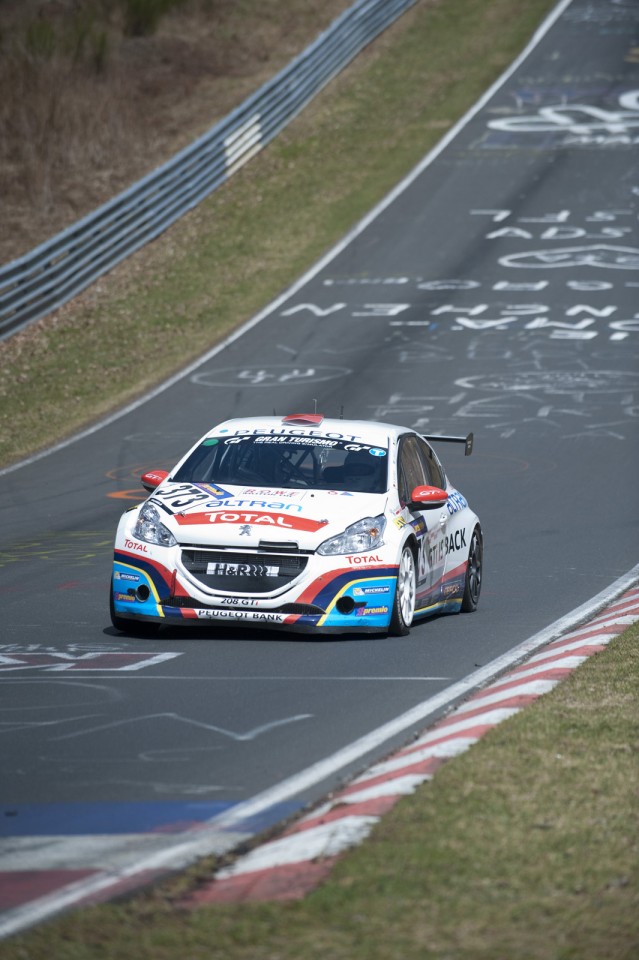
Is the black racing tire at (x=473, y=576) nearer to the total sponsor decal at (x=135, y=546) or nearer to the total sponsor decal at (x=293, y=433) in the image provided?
the total sponsor decal at (x=293, y=433)

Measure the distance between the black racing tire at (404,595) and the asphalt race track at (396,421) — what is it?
16 cm

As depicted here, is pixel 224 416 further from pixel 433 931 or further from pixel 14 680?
pixel 433 931

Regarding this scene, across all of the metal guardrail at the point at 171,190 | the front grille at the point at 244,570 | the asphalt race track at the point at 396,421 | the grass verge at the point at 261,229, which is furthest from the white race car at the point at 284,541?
the metal guardrail at the point at 171,190

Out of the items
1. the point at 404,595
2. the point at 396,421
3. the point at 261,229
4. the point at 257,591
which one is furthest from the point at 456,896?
the point at 261,229

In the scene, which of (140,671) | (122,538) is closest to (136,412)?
(122,538)

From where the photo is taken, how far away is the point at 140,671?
346 inches

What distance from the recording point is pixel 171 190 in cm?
3328

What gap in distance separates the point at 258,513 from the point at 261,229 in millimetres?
23719

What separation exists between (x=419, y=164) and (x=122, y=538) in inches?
1098

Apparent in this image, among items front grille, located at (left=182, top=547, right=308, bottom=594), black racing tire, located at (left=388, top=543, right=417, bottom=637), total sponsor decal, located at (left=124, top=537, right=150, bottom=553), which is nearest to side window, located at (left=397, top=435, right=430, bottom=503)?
black racing tire, located at (left=388, top=543, right=417, bottom=637)

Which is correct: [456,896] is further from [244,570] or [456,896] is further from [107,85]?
[107,85]

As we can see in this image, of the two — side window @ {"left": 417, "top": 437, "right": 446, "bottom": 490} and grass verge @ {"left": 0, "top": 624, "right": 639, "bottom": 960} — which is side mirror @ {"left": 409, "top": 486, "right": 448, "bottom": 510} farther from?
grass verge @ {"left": 0, "top": 624, "right": 639, "bottom": 960}

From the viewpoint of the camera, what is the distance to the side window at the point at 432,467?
12078 millimetres

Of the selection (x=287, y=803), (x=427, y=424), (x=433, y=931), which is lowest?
(x=427, y=424)
